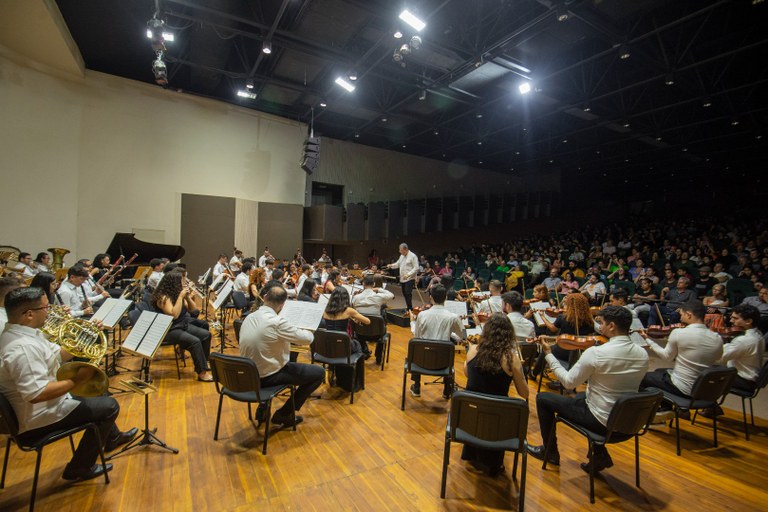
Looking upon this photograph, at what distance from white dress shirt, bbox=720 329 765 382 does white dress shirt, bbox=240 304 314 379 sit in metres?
4.34

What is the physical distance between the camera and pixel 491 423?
2479mm

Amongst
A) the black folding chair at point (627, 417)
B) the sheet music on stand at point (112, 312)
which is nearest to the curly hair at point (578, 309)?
the black folding chair at point (627, 417)

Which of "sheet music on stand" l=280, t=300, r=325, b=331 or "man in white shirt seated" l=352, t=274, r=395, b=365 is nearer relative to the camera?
"sheet music on stand" l=280, t=300, r=325, b=331

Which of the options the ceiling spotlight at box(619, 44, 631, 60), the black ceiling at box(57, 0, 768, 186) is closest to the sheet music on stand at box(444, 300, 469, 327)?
the black ceiling at box(57, 0, 768, 186)

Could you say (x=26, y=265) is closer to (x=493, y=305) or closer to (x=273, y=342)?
(x=273, y=342)

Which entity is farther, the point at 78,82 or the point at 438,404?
the point at 78,82

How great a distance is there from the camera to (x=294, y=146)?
1345cm

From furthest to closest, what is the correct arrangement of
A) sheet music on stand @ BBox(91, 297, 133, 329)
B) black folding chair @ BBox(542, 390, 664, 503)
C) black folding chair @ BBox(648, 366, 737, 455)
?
sheet music on stand @ BBox(91, 297, 133, 329), black folding chair @ BBox(648, 366, 737, 455), black folding chair @ BBox(542, 390, 664, 503)

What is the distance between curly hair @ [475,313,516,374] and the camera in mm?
2707

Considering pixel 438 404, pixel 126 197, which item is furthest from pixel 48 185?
pixel 438 404

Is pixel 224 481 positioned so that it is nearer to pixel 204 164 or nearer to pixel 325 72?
pixel 325 72

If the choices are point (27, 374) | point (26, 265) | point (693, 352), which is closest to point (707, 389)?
point (693, 352)

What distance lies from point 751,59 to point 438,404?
1086cm

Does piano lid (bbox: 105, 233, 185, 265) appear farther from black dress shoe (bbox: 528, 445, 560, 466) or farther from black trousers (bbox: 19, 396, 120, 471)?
black dress shoe (bbox: 528, 445, 560, 466)
